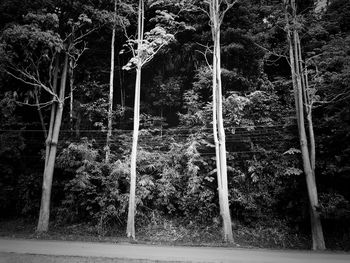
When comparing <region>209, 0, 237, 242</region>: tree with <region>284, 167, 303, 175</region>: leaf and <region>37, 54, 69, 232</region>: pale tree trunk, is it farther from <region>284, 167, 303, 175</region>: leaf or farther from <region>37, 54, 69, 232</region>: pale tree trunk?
<region>37, 54, 69, 232</region>: pale tree trunk

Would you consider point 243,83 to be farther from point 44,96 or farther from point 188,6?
point 44,96

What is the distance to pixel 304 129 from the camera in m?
13.0

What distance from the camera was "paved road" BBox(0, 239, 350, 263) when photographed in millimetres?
8641

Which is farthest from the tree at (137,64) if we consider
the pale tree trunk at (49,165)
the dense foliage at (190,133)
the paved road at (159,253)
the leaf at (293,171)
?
the leaf at (293,171)

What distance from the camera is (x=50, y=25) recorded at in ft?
45.9

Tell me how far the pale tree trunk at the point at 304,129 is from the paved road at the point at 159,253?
1729 millimetres

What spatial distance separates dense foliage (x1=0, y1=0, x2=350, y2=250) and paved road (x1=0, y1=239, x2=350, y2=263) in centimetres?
314

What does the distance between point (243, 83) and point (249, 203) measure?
702cm

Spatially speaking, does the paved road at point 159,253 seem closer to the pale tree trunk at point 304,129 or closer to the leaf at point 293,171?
the pale tree trunk at point 304,129

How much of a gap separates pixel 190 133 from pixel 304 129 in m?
5.99

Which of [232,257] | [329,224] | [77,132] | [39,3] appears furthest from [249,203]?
[39,3]

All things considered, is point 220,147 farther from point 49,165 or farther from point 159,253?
point 49,165

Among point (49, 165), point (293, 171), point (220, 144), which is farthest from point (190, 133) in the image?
point (49, 165)

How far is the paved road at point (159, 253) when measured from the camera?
864 centimetres
